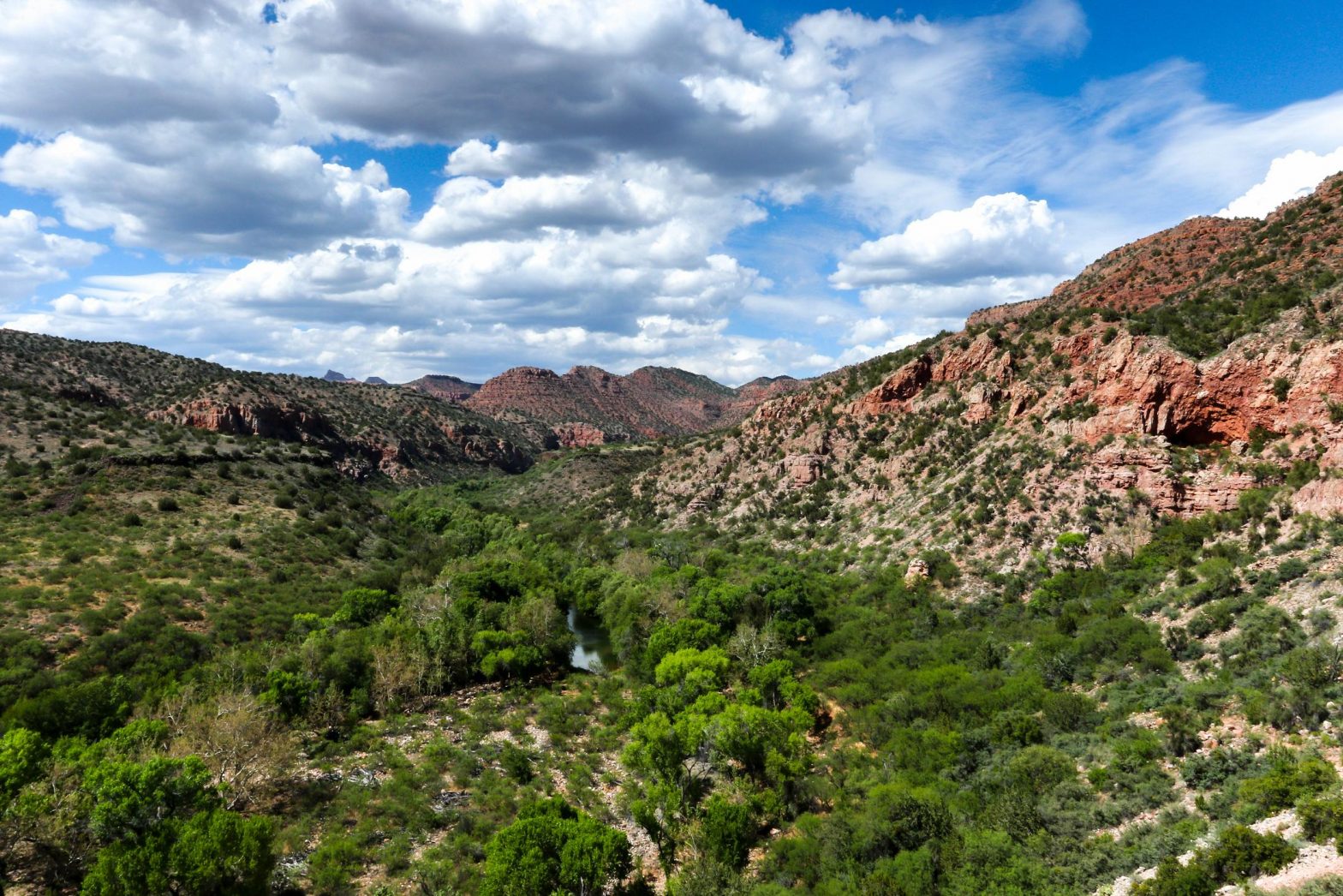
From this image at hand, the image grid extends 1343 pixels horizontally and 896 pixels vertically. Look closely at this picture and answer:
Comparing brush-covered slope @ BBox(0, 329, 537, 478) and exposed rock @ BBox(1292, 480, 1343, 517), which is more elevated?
brush-covered slope @ BBox(0, 329, 537, 478)

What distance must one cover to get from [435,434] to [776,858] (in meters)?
158

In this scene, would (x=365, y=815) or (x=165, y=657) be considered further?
A: (x=165, y=657)

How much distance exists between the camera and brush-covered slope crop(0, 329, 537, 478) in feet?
311

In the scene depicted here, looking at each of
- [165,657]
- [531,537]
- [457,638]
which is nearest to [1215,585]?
[457,638]

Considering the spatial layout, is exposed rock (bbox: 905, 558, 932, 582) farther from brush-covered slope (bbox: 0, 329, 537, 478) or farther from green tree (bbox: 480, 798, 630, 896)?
brush-covered slope (bbox: 0, 329, 537, 478)

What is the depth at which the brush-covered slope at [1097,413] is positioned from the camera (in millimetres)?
36000

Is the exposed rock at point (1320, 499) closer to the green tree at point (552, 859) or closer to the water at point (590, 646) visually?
the green tree at point (552, 859)

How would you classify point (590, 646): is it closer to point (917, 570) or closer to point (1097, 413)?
point (917, 570)

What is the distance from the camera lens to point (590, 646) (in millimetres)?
60656

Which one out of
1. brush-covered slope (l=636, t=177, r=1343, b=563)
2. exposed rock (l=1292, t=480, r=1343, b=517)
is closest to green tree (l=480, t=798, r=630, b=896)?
brush-covered slope (l=636, t=177, r=1343, b=563)

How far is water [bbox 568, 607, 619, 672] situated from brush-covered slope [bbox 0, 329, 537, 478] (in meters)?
72.4

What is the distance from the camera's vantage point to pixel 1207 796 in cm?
1845

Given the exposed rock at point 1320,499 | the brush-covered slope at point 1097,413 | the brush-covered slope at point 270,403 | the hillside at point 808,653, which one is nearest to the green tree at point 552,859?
the hillside at point 808,653

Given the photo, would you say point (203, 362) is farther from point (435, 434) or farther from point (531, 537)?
point (531, 537)
